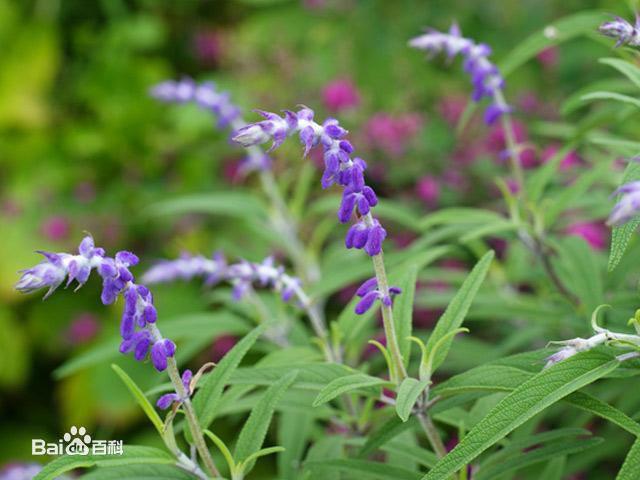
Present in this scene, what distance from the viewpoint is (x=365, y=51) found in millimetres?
3449

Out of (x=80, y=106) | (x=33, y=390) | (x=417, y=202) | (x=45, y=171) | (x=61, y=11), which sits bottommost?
(x=33, y=390)

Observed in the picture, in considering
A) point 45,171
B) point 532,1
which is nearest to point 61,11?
point 45,171

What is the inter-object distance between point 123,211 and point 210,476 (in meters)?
2.27

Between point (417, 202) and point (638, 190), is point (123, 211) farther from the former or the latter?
point (638, 190)

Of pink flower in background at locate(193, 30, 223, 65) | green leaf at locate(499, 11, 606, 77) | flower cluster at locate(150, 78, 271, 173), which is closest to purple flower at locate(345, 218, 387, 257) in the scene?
green leaf at locate(499, 11, 606, 77)

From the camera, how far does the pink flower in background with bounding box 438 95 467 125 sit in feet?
9.39

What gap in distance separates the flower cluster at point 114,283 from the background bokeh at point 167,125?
1.68 meters

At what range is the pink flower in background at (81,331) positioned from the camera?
3109 mm

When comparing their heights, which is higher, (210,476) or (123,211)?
(123,211)

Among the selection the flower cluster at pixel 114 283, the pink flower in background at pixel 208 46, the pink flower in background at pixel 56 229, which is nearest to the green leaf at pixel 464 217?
the flower cluster at pixel 114 283

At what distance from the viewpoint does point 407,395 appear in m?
0.98

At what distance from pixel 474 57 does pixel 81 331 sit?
2160mm

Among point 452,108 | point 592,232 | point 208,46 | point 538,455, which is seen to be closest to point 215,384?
point 538,455

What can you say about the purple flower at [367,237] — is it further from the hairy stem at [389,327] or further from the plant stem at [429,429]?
the plant stem at [429,429]
